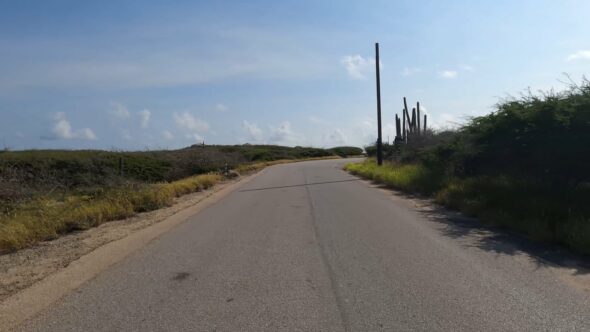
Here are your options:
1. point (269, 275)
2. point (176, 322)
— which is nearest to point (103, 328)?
point (176, 322)

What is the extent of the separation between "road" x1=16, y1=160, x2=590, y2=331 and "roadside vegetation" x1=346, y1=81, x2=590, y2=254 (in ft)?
6.11

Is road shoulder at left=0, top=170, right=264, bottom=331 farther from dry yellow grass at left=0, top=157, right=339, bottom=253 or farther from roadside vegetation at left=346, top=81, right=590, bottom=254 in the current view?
roadside vegetation at left=346, top=81, right=590, bottom=254

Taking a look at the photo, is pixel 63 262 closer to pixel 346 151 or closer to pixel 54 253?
pixel 54 253

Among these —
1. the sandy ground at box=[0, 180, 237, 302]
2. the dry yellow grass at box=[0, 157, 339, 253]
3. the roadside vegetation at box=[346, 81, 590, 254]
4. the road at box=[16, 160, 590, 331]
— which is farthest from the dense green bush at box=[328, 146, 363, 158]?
the road at box=[16, 160, 590, 331]

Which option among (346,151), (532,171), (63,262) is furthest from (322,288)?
(346,151)

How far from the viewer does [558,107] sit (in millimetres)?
14883

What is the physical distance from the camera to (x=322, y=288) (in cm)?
718

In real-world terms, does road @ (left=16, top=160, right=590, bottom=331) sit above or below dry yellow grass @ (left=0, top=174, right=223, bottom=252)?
below

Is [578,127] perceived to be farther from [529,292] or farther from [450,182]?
[529,292]

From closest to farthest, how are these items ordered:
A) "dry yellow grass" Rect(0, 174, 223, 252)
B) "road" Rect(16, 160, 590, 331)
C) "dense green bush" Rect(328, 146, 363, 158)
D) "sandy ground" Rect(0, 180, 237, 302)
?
"road" Rect(16, 160, 590, 331) < "sandy ground" Rect(0, 180, 237, 302) < "dry yellow grass" Rect(0, 174, 223, 252) < "dense green bush" Rect(328, 146, 363, 158)

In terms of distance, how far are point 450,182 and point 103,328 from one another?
57.2 ft

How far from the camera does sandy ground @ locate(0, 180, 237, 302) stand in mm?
8215

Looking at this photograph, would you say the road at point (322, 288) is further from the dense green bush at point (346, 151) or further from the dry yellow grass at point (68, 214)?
the dense green bush at point (346, 151)

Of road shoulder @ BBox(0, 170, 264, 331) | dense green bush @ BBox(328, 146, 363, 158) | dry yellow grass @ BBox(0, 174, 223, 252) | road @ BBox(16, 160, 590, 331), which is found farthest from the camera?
dense green bush @ BBox(328, 146, 363, 158)
